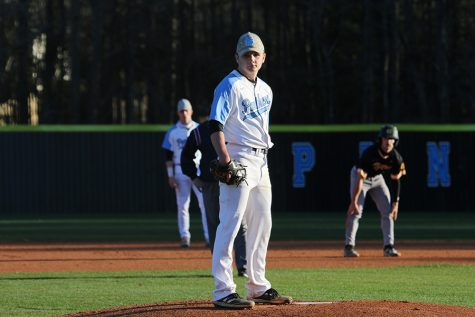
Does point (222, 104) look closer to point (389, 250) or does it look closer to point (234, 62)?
point (389, 250)

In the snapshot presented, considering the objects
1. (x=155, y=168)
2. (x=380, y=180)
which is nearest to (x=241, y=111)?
(x=380, y=180)

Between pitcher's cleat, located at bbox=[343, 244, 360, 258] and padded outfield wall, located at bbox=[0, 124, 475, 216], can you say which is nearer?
pitcher's cleat, located at bbox=[343, 244, 360, 258]

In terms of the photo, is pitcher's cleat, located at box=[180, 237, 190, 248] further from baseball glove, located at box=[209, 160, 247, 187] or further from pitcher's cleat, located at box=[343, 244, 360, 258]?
baseball glove, located at box=[209, 160, 247, 187]

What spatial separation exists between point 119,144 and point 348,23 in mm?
24992

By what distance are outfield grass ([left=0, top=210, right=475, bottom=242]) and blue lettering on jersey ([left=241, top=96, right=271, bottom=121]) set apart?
10884mm

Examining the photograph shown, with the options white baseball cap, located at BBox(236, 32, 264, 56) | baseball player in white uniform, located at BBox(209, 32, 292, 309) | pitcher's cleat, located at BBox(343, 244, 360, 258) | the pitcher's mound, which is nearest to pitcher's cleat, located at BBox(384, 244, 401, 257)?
pitcher's cleat, located at BBox(343, 244, 360, 258)

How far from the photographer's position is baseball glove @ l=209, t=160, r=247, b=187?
26.5 feet

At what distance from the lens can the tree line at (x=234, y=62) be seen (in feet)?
161

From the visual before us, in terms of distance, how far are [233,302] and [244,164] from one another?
41.0 inches

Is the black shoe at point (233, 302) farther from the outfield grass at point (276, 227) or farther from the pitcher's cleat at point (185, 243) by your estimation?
the outfield grass at point (276, 227)

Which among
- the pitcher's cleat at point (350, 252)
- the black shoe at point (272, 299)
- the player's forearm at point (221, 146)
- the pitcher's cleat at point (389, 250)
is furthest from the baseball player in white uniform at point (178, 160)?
the player's forearm at point (221, 146)

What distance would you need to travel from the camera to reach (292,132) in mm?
29000

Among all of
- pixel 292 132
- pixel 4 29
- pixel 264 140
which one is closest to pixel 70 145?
pixel 292 132

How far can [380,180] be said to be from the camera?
15.0 m
